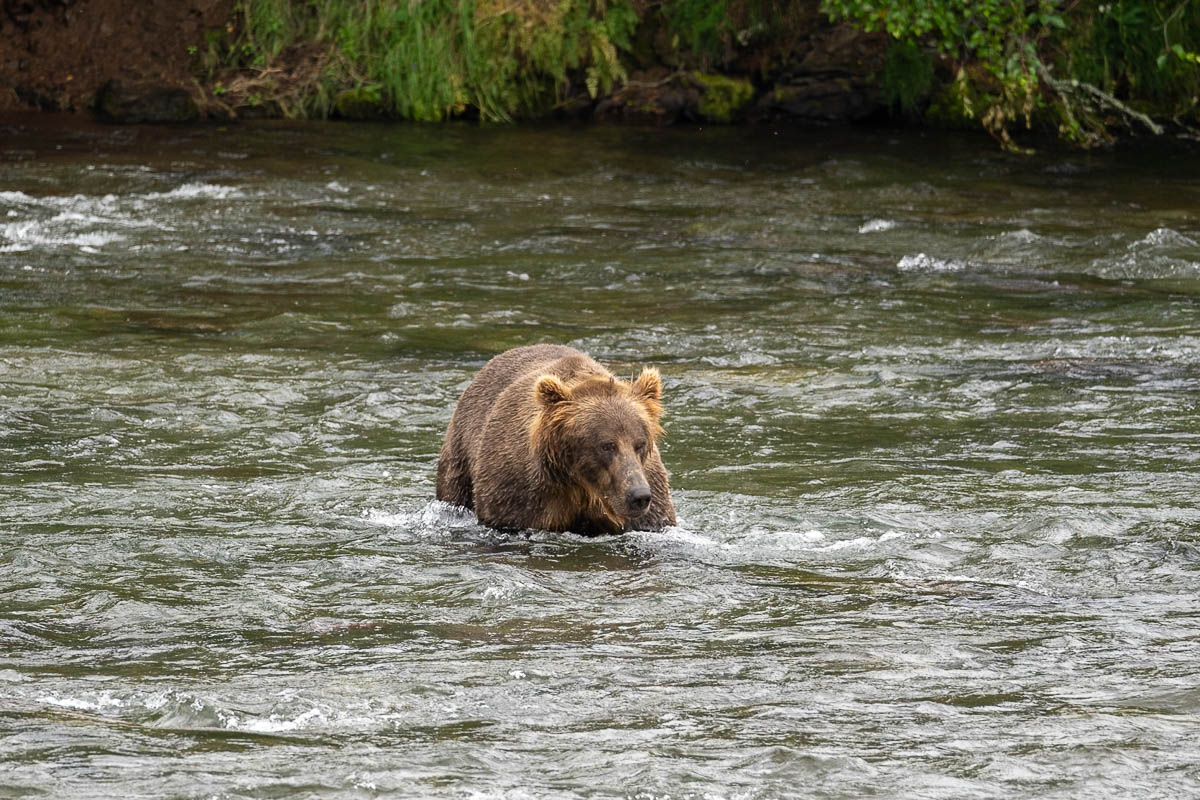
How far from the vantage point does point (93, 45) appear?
28.9 m

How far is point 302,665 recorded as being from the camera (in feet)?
21.4

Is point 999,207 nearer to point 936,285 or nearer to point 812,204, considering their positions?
point 812,204

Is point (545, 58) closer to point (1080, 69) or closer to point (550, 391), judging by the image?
point (1080, 69)

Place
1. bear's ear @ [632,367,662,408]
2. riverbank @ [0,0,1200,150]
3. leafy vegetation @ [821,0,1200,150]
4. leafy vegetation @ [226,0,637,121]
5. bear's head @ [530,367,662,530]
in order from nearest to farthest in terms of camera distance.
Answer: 1. bear's head @ [530,367,662,530]
2. bear's ear @ [632,367,662,408]
3. leafy vegetation @ [821,0,1200,150]
4. riverbank @ [0,0,1200,150]
5. leafy vegetation @ [226,0,637,121]

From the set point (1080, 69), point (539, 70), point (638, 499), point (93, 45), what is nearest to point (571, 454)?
point (638, 499)

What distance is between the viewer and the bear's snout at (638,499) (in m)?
7.91

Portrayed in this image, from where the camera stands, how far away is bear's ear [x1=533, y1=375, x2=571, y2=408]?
326 inches

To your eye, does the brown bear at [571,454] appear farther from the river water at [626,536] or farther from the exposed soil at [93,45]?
the exposed soil at [93,45]

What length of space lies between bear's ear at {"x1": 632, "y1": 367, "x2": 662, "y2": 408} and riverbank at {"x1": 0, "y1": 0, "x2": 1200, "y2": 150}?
55.6 feet

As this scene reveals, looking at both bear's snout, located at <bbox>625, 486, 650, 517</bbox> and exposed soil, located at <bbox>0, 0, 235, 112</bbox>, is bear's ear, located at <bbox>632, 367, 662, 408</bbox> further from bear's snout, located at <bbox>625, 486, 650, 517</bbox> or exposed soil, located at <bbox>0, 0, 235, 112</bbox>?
exposed soil, located at <bbox>0, 0, 235, 112</bbox>

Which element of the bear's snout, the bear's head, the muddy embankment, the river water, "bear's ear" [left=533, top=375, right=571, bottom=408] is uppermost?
the muddy embankment

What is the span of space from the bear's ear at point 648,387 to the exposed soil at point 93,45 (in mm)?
20752

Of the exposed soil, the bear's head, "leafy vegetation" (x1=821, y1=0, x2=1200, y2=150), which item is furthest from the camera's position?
the exposed soil

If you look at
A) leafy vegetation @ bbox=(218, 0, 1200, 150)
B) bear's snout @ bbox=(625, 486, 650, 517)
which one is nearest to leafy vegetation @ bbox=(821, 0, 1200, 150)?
leafy vegetation @ bbox=(218, 0, 1200, 150)
